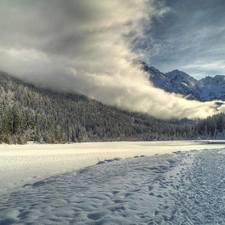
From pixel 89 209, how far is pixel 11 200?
482cm

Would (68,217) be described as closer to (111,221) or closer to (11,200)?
(111,221)

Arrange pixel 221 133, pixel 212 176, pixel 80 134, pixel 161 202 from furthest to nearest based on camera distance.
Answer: pixel 221 133 → pixel 80 134 → pixel 212 176 → pixel 161 202

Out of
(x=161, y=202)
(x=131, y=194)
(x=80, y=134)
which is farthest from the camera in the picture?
(x=80, y=134)

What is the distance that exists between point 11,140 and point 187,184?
6891 centimetres

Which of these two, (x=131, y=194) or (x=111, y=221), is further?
(x=131, y=194)

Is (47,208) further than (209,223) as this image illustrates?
Yes

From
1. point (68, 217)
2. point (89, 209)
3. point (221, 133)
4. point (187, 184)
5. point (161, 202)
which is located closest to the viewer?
point (68, 217)

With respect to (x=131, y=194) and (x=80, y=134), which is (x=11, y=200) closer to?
(x=131, y=194)

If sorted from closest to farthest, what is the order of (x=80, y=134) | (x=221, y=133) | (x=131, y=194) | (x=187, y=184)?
(x=131, y=194) < (x=187, y=184) < (x=80, y=134) < (x=221, y=133)

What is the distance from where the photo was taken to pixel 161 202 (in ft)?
28.7

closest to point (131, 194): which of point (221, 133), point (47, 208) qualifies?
point (47, 208)

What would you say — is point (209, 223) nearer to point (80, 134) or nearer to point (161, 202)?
point (161, 202)

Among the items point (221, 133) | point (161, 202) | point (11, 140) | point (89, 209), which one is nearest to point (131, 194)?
point (161, 202)

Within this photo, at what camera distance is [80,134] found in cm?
14312
